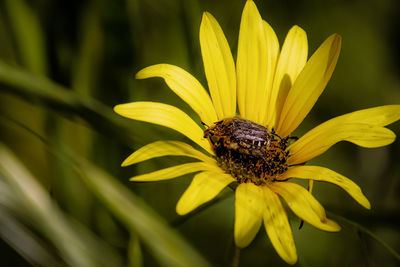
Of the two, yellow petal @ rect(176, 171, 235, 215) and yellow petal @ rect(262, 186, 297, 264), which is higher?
yellow petal @ rect(176, 171, 235, 215)

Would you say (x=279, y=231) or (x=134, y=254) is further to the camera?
(x=134, y=254)

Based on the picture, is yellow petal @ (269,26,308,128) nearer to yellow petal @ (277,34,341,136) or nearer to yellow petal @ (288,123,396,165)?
yellow petal @ (277,34,341,136)

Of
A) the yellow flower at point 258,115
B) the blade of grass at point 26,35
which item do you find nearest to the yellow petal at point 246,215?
the yellow flower at point 258,115

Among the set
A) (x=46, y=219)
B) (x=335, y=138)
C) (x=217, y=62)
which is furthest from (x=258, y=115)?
(x=46, y=219)

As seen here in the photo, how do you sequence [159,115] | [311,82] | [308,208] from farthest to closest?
[311,82], [159,115], [308,208]

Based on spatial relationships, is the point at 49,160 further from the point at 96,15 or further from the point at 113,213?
the point at 113,213

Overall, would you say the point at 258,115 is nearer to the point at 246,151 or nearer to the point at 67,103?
the point at 246,151

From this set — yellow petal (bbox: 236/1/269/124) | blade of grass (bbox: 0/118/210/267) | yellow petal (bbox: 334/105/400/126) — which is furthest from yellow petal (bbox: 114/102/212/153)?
yellow petal (bbox: 334/105/400/126)

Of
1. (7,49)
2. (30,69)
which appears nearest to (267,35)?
(30,69)
